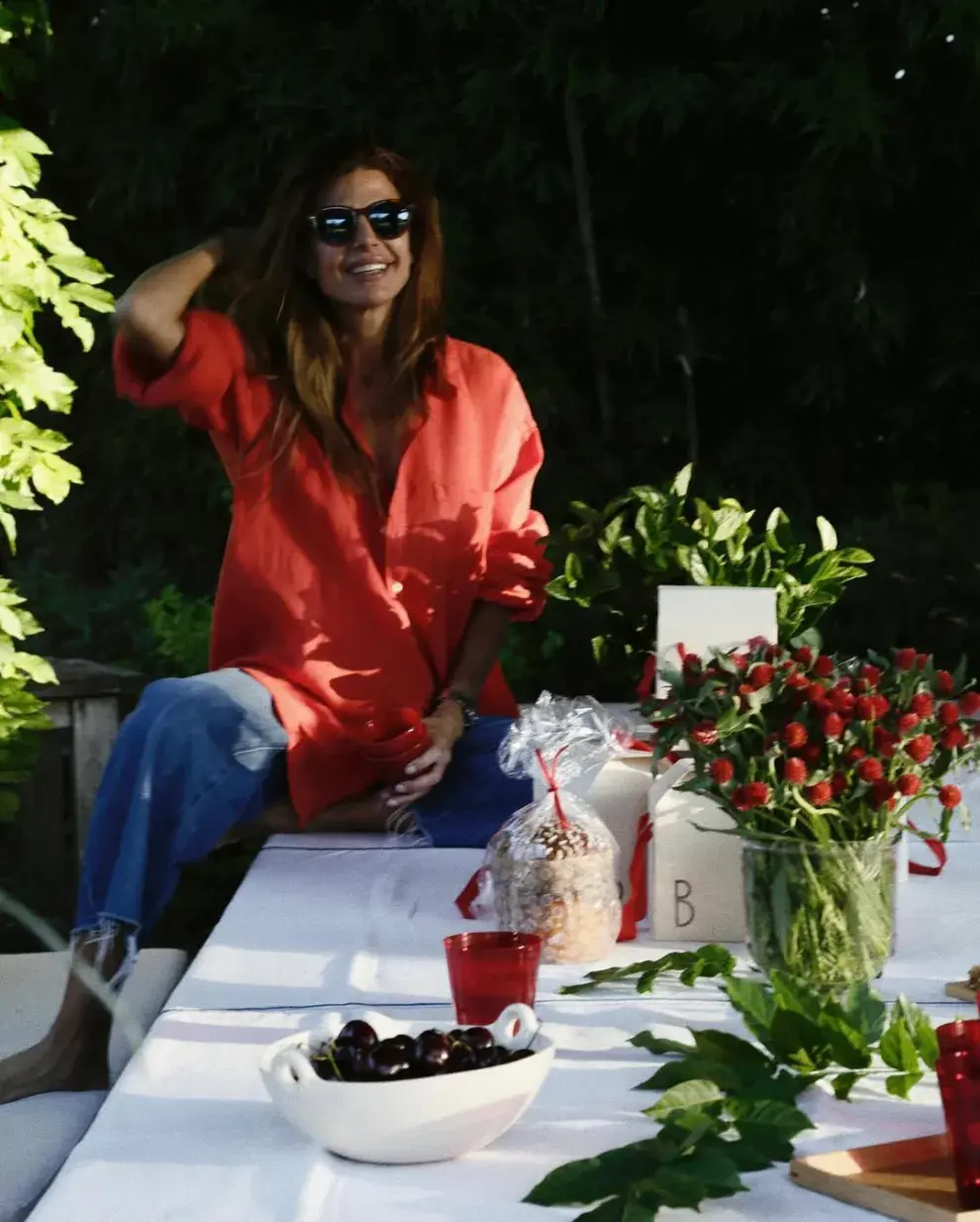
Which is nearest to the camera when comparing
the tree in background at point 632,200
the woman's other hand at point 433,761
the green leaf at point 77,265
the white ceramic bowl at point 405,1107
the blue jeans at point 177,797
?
the white ceramic bowl at point 405,1107

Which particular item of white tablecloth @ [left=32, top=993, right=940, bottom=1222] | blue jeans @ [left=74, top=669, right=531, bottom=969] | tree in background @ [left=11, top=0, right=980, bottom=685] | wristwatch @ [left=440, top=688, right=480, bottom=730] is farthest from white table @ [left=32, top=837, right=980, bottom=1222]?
tree in background @ [left=11, top=0, right=980, bottom=685]

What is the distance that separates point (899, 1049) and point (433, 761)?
117 cm

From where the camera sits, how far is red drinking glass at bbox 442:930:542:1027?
1306mm

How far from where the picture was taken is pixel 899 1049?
3.85 feet

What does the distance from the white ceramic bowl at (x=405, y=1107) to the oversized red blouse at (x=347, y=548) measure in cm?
132

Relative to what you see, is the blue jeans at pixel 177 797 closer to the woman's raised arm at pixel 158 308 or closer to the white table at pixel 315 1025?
the white table at pixel 315 1025

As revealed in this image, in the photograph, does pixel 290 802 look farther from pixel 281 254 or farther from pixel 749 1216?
pixel 749 1216

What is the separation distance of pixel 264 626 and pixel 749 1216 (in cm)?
161

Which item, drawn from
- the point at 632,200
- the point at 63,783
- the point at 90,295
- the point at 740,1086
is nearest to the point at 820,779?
the point at 740,1086

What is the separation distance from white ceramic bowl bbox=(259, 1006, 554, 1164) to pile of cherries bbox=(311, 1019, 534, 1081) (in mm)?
16

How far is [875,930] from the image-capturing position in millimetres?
1384

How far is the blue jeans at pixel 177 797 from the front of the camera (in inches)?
82.0

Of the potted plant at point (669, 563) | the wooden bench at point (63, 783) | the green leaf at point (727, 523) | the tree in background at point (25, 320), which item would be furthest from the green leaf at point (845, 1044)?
the wooden bench at point (63, 783)

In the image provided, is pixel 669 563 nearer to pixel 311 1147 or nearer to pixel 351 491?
pixel 351 491
